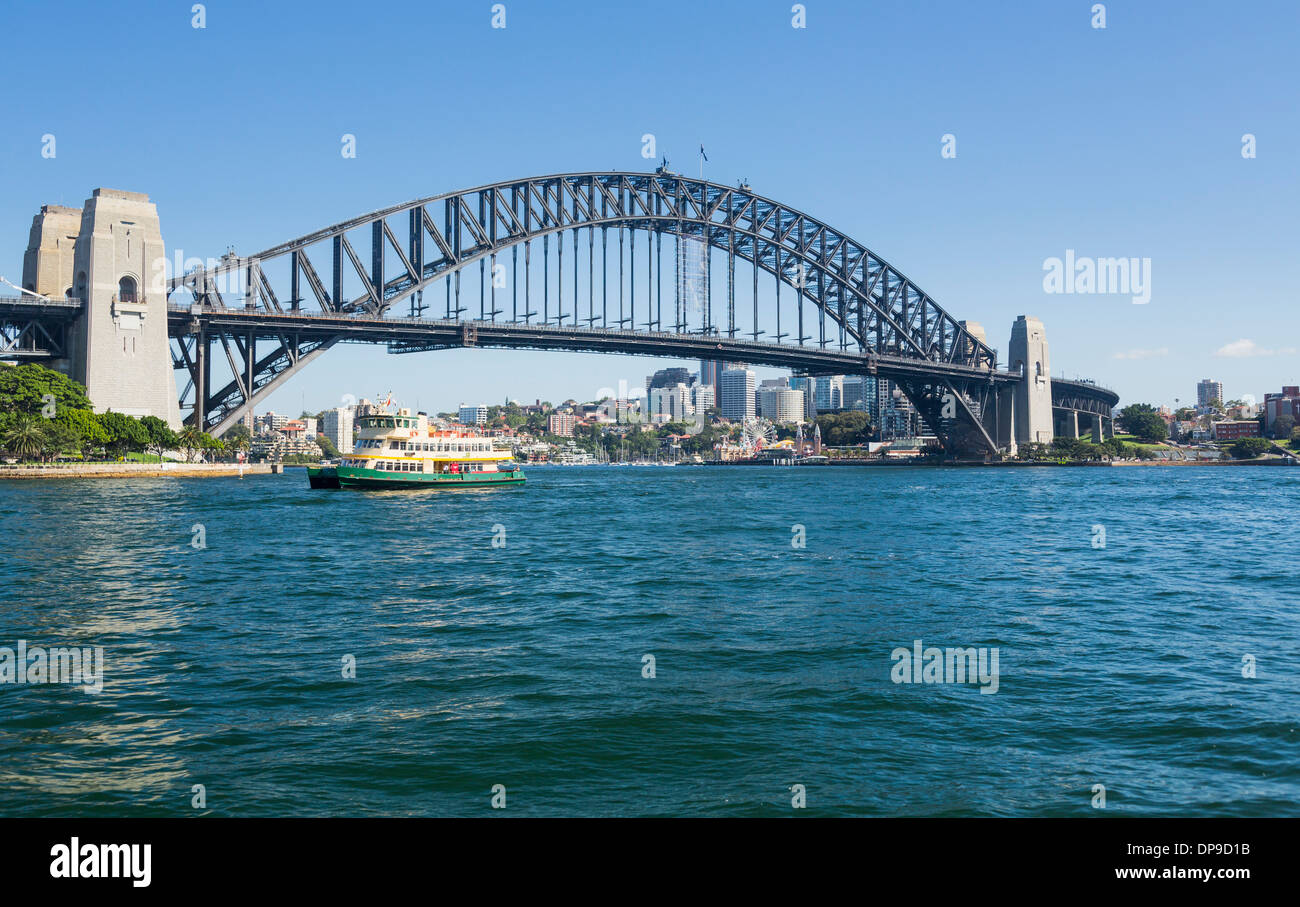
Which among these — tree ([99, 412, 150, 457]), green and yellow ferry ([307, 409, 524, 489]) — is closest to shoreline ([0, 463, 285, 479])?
tree ([99, 412, 150, 457])

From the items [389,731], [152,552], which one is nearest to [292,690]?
[389,731]

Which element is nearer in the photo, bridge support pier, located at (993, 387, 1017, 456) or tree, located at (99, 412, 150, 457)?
tree, located at (99, 412, 150, 457)

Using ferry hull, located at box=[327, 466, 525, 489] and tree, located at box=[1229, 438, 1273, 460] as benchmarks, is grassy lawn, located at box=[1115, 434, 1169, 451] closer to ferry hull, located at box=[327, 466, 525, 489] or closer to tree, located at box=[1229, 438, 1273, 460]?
tree, located at box=[1229, 438, 1273, 460]

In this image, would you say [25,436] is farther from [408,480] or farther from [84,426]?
[408,480]

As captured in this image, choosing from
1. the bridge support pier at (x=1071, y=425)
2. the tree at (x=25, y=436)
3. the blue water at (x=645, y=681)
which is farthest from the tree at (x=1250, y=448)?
the tree at (x=25, y=436)

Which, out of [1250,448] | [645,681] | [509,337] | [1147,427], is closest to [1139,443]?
[1147,427]
